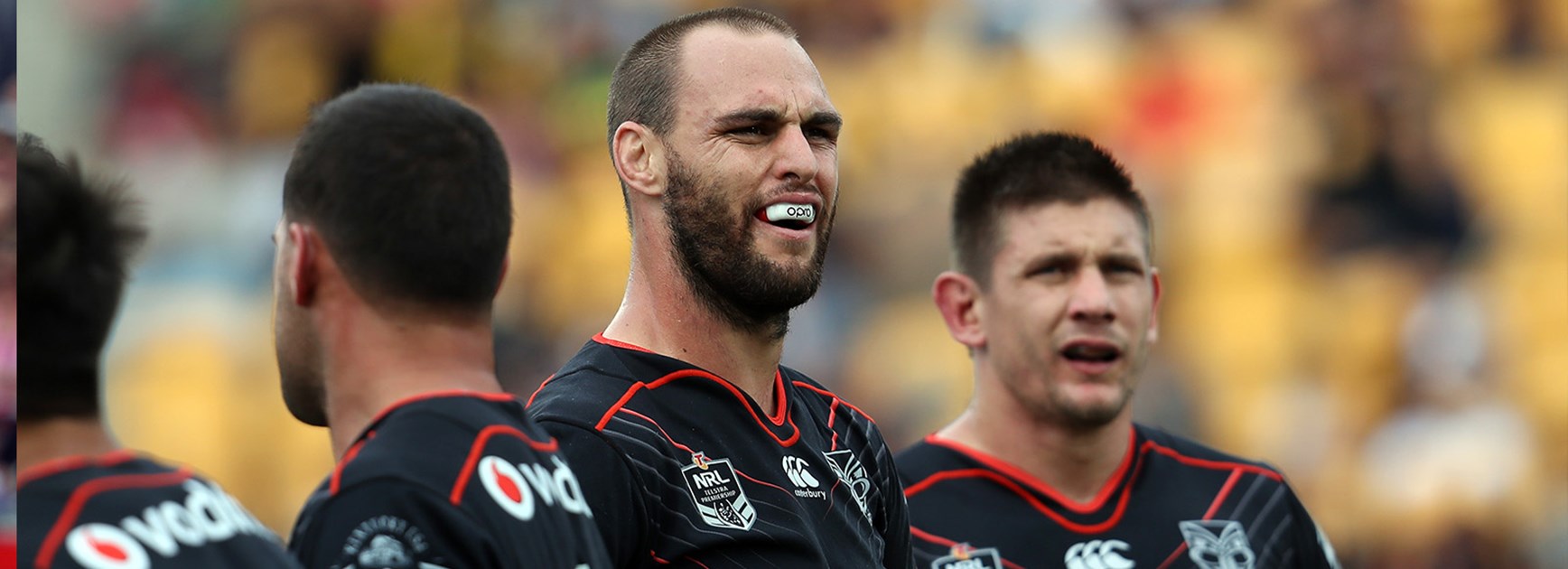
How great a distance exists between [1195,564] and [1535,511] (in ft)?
13.9

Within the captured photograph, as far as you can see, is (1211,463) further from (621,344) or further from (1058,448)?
(621,344)

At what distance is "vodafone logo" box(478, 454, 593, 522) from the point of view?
8.10 ft

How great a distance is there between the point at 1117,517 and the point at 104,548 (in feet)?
9.95

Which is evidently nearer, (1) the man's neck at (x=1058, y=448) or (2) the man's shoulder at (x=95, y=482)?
(2) the man's shoulder at (x=95, y=482)

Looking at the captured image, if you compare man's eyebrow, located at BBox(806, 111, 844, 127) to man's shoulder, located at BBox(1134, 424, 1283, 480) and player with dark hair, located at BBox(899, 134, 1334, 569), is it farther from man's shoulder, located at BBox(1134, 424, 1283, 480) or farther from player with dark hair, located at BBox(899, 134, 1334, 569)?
man's shoulder, located at BBox(1134, 424, 1283, 480)

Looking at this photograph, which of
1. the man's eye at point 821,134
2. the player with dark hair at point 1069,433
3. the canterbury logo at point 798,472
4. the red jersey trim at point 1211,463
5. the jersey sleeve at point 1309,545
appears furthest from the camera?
A: the red jersey trim at point 1211,463

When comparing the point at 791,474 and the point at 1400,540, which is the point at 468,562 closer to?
the point at 791,474

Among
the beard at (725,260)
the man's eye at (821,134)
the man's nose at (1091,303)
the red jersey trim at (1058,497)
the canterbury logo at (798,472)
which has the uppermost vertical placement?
the man's eye at (821,134)

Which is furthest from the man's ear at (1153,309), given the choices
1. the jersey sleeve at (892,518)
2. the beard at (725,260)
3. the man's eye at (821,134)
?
the beard at (725,260)

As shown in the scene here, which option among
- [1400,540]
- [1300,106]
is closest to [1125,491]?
[1400,540]

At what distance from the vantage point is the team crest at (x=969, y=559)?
4.47m

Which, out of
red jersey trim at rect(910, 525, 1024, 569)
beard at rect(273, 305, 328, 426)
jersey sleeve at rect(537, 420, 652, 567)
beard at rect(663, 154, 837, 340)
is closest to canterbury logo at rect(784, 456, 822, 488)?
beard at rect(663, 154, 837, 340)

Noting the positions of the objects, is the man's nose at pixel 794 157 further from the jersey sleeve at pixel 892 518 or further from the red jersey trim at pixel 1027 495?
the red jersey trim at pixel 1027 495

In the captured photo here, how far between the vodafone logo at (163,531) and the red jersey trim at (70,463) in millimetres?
84
